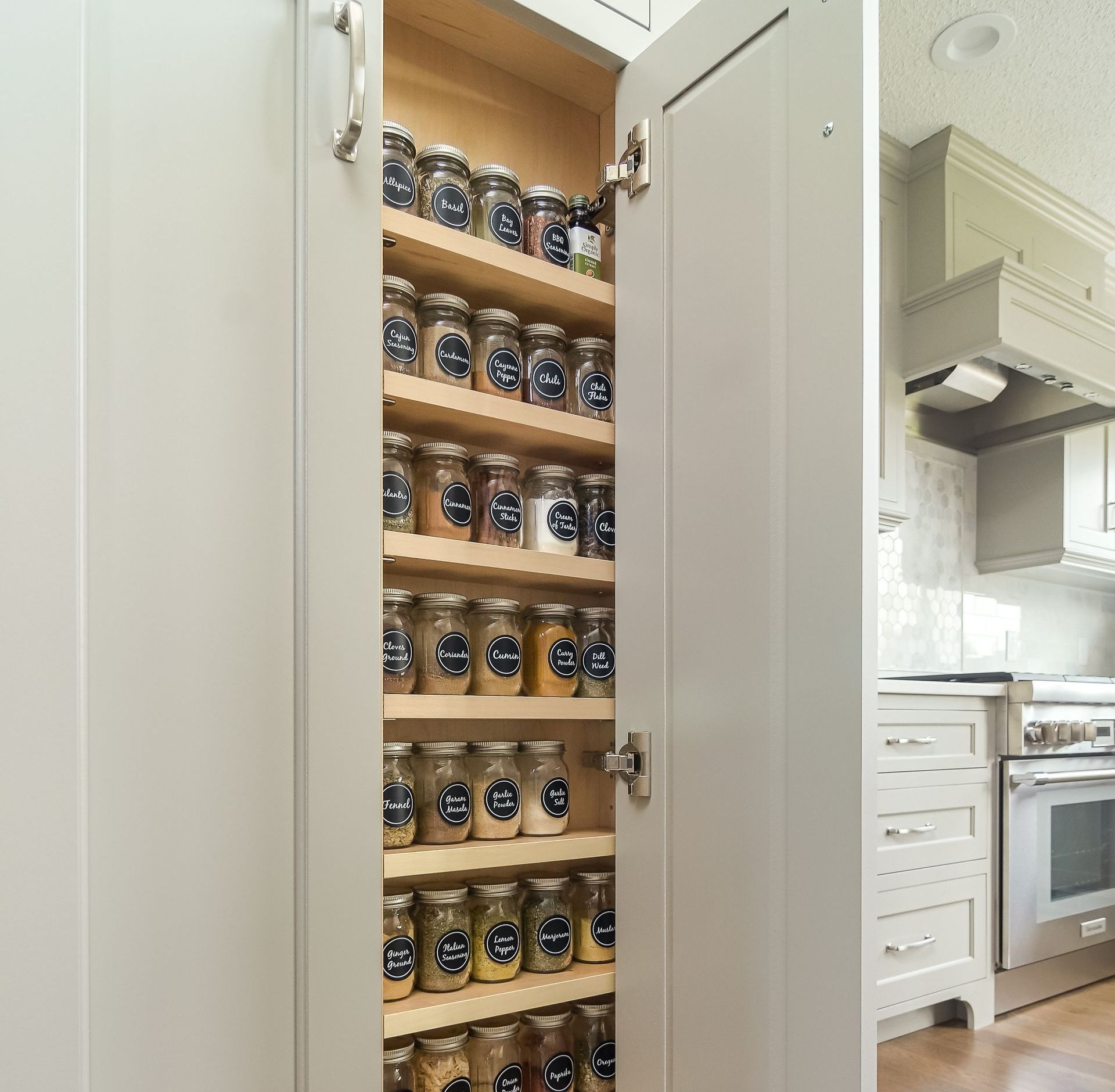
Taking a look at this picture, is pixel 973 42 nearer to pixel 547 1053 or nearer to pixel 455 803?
pixel 455 803

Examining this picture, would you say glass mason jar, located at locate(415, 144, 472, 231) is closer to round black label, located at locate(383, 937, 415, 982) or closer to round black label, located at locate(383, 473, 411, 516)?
round black label, located at locate(383, 473, 411, 516)

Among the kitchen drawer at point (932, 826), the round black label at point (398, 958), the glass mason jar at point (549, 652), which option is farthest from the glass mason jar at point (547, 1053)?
the kitchen drawer at point (932, 826)

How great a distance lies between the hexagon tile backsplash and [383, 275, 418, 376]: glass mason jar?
1.97 m

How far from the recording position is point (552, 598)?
1.48 meters

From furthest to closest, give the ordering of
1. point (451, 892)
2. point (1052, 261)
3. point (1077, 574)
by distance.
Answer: point (1077, 574)
point (1052, 261)
point (451, 892)

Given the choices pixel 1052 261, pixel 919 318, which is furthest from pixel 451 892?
pixel 1052 261

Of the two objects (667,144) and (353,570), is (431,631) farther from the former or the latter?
(667,144)

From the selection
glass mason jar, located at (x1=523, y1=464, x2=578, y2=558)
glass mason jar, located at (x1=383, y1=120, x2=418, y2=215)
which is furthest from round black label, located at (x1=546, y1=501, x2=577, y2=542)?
glass mason jar, located at (x1=383, y1=120, x2=418, y2=215)

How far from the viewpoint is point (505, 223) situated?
1.32 metres

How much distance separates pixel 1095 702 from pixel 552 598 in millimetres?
1983

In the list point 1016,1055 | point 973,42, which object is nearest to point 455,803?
point 1016,1055

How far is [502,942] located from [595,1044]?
0.22 meters

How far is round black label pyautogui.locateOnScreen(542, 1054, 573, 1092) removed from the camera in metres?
1.24

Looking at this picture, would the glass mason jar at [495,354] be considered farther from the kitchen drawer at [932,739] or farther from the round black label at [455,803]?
the kitchen drawer at [932,739]
